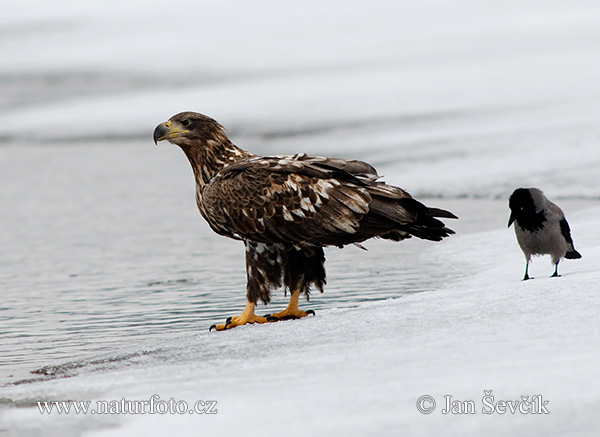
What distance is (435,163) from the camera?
11.9m

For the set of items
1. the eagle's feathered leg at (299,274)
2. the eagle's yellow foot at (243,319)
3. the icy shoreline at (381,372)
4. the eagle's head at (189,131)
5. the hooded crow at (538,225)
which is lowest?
the icy shoreline at (381,372)

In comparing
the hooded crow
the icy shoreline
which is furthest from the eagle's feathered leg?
the hooded crow

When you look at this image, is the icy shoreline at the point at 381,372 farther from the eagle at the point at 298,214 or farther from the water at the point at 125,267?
the water at the point at 125,267

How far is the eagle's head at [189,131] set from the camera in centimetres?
625

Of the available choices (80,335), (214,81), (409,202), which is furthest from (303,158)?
(214,81)

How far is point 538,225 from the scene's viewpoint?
19.8 ft

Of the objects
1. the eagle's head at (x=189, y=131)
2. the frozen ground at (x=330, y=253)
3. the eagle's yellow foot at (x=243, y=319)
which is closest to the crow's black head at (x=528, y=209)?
the frozen ground at (x=330, y=253)

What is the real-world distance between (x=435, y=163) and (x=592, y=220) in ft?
12.4

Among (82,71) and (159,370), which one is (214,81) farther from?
(159,370)

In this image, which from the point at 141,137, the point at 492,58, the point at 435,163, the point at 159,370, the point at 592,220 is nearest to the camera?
the point at 159,370

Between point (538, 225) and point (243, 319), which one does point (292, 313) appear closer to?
point (243, 319)

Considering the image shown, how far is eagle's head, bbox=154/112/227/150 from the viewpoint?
625 centimetres

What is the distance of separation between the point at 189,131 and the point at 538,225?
7.22ft

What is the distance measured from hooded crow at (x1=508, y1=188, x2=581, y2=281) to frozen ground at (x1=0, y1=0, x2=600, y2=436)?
22 centimetres
